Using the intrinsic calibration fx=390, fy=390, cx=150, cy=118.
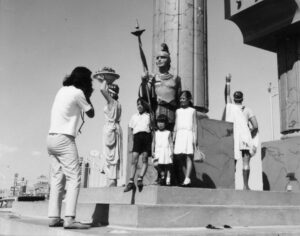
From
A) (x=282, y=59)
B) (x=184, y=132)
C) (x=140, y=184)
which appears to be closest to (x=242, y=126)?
(x=184, y=132)

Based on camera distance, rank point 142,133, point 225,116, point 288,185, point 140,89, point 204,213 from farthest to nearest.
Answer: point 288,185 < point 225,116 < point 140,89 < point 142,133 < point 204,213

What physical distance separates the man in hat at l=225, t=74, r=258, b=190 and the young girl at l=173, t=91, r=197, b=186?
178cm

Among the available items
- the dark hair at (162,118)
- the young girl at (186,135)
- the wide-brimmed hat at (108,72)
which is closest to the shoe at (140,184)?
the young girl at (186,135)

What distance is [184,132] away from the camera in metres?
6.65

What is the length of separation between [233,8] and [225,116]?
486 cm

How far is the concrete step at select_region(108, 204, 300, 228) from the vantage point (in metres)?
5.07

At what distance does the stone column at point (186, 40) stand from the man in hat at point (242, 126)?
1.90ft

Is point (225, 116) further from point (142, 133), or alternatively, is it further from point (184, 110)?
point (142, 133)

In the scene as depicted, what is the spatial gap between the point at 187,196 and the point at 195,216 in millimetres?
668

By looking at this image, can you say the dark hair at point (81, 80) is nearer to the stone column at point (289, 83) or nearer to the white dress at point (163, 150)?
the white dress at point (163, 150)

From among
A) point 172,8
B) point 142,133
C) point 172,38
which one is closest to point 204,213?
point 142,133

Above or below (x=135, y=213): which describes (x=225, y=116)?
above

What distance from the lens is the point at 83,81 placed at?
497 cm

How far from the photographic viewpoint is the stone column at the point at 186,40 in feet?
27.7
